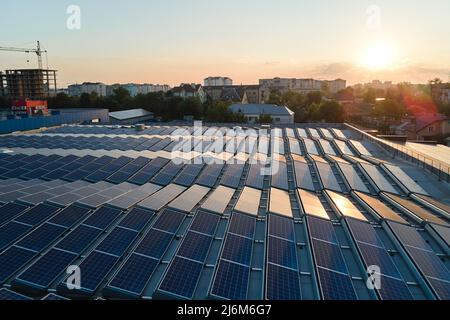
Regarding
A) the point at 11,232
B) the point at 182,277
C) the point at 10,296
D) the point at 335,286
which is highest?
the point at 11,232

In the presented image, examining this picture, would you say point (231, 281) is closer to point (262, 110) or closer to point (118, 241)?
point (118, 241)

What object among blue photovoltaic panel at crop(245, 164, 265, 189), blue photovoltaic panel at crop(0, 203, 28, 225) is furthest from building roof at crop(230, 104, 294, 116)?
blue photovoltaic panel at crop(0, 203, 28, 225)

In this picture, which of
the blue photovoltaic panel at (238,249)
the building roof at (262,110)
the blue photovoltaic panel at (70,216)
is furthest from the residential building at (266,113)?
the blue photovoltaic panel at (238,249)

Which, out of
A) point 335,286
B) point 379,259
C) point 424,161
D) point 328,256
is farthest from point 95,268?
point 424,161

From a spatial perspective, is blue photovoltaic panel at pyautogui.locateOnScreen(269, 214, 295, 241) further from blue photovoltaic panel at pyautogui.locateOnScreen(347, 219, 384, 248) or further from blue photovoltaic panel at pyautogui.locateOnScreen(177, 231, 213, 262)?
blue photovoltaic panel at pyautogui.locateOnScreen(177, 231, 213, 262)

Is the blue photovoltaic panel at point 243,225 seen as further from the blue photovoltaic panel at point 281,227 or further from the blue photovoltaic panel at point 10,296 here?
the blue photovoltaic panel at point 10,296

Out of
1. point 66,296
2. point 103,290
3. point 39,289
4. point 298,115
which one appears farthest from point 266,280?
point 298,115

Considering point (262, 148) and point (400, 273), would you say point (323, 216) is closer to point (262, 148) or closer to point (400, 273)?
point (400, 273)
